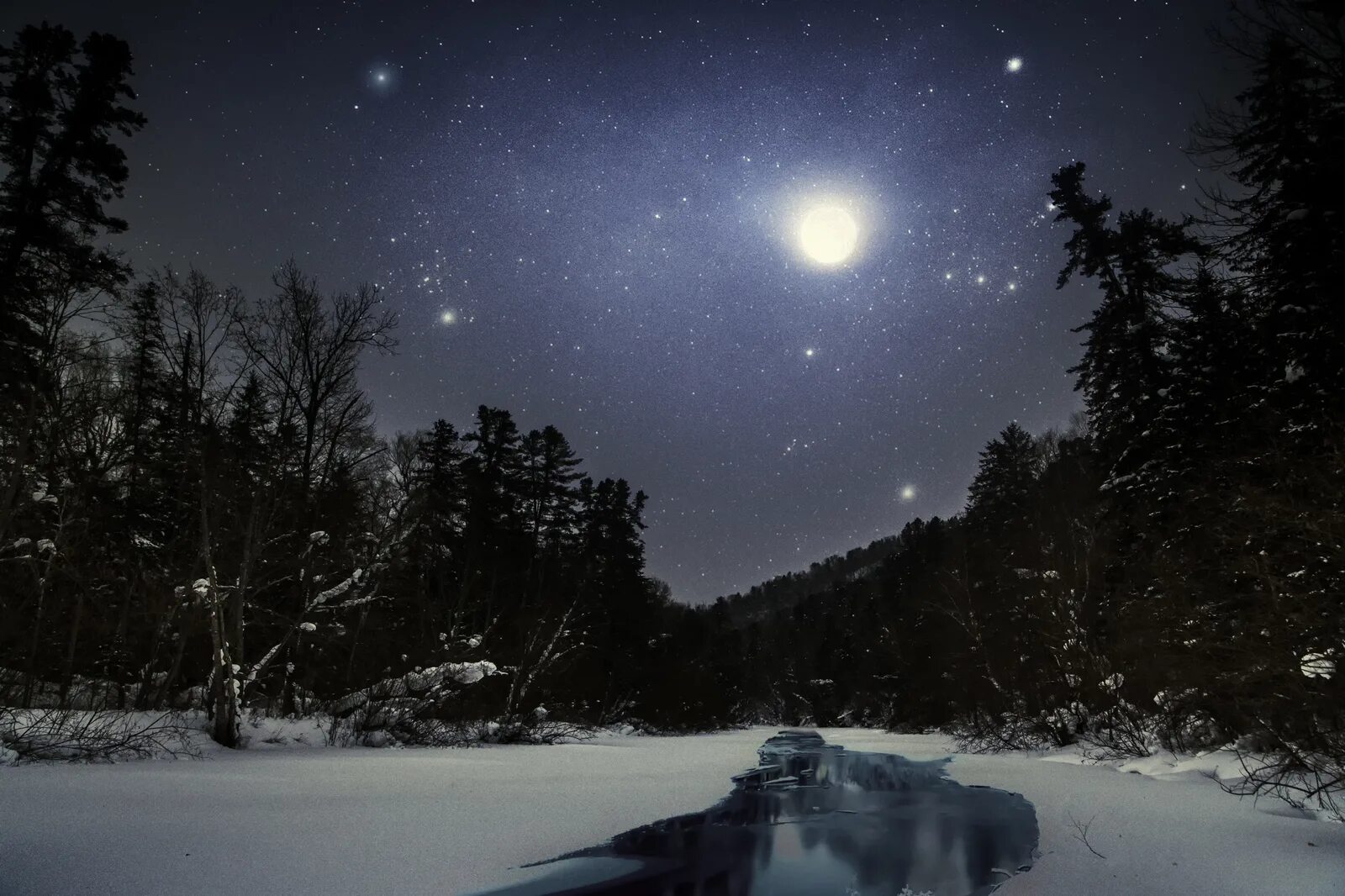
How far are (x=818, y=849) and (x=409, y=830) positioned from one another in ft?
16.0

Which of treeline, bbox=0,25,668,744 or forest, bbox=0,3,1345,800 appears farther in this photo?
treeline, bbox=0,25,668,744

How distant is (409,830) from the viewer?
624 cm

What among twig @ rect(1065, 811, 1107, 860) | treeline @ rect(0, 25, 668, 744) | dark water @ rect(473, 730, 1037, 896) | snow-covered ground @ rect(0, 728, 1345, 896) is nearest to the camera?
snow-covered ground @ rect(0, 728, 1345, 896)

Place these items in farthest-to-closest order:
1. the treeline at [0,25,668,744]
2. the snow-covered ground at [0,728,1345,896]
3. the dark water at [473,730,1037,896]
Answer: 1. the treeline at [0,25,668,744]
2. the dark water at [473,730,1037,896]
3. the snow-covered ground at [0,728,1345,896]

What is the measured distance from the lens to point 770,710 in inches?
3720

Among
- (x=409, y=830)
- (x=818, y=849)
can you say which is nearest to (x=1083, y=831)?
(x=818, y=849)

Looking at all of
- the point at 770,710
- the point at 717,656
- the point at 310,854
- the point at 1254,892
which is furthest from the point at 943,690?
the point at 770,710

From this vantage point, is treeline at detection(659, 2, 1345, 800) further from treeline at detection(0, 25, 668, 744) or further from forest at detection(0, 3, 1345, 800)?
treeline at detection(0, 25, 668, 744)

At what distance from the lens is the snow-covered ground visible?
Answer: 177 inches

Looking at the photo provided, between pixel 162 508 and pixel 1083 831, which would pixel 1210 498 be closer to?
pixel 1083 831

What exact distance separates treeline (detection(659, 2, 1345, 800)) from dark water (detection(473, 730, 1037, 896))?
10.9 feet

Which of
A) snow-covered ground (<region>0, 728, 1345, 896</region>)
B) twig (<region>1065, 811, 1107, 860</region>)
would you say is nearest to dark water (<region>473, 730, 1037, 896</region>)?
snow-covered ground (<region>0, 728, 1345, 896</region>)

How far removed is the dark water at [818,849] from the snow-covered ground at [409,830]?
0.37 m

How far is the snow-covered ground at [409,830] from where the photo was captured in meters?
4.51
